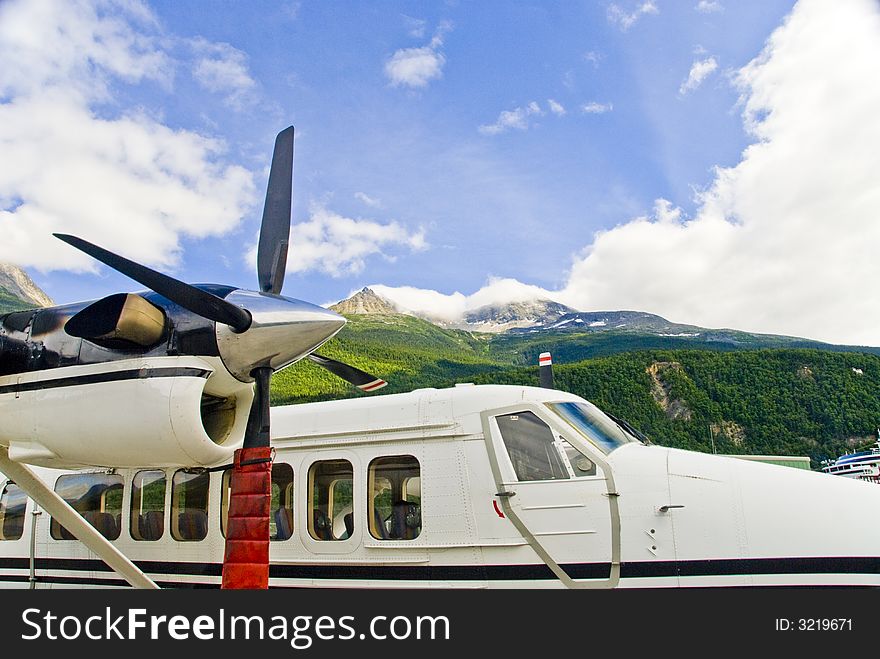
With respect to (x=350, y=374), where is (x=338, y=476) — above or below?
below

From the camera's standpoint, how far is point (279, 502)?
8.01m

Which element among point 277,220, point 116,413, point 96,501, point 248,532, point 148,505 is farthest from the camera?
point 96,501

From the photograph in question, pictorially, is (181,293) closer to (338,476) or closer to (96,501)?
(338,476)

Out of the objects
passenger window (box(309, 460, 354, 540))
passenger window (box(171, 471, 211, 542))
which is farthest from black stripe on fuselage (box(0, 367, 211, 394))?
passenger window (box(171, 471, 211, 542))

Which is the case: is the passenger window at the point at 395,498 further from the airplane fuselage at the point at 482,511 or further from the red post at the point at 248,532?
the red post at the point at 248,532

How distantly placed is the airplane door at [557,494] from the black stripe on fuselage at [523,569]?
7 centimetres

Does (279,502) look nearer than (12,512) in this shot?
Yes

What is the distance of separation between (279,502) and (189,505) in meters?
1.25

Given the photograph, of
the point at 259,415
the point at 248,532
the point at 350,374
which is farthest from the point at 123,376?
the point at 350,374

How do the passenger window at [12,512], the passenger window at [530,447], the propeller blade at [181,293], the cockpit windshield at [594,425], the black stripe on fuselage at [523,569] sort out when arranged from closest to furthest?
the propeller blade at [181,293] → the black stripe on fuselage at [523,569] → the passenger window at [530,447] → the cockpit windshield at [594,425] → the passenger window at [12,512]

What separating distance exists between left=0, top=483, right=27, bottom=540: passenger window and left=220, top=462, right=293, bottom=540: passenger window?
11.5 ft

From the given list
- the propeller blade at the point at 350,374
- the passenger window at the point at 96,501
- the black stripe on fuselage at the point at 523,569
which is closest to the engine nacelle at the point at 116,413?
the black stripe on fuselage at the point at 523,569

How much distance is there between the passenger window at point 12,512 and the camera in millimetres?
9031
